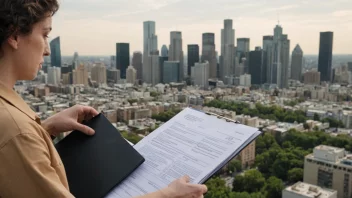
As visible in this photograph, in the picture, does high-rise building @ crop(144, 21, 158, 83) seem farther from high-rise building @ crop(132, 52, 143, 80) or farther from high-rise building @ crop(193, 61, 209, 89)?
high-rise building @ crop(193, 61, 209, 89)

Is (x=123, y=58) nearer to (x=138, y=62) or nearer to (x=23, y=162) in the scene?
(x=138, y=62)

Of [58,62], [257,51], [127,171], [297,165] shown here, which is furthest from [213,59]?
[127,171]

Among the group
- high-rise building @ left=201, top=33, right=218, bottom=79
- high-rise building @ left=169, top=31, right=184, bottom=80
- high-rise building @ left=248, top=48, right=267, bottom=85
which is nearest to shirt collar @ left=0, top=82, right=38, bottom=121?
high-rise building @ left=248, top=48, right=267, bottom=85

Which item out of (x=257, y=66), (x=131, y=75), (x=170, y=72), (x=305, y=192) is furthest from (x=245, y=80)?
(x=305, y=192)

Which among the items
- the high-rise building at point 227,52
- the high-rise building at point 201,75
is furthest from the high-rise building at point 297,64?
the high-rise building at point 201,75

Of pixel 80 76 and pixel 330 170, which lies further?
pixel 80 76

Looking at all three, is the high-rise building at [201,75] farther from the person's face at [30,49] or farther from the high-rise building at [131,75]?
the person's face at [30,49]
